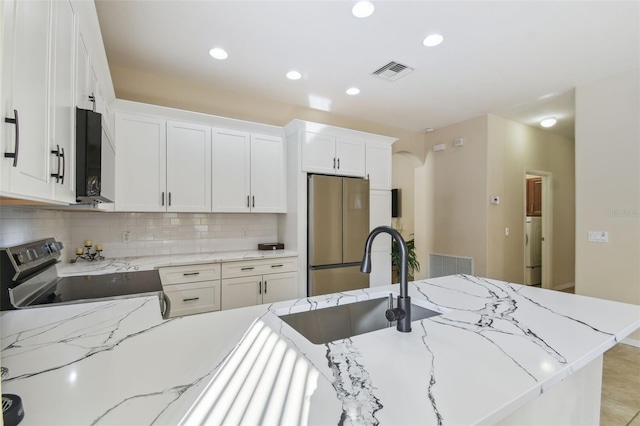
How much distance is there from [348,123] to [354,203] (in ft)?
4.79

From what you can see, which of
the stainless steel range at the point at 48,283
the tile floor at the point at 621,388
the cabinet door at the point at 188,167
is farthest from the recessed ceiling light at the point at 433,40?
the tile floor at the point at 621,388

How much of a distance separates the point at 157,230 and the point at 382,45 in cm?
286

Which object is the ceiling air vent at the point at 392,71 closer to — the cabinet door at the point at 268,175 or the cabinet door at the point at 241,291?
the cabinet door at the point at 268,175

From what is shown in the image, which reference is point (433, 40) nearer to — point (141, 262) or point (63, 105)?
point (63, 105)

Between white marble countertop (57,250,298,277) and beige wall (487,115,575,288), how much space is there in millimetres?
3165

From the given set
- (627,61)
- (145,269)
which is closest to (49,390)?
(145,269)

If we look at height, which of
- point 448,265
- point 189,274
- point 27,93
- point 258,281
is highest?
point 27,93

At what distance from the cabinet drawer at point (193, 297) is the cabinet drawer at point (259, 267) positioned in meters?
0.16

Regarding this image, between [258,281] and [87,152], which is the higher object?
[87,152]

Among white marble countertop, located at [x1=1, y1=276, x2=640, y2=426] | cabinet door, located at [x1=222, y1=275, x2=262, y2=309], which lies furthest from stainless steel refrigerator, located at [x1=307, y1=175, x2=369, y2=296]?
white marble countertop, located at [x1=1, y1=276, x2=640, y2=426]

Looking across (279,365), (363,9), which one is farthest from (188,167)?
(279,365)

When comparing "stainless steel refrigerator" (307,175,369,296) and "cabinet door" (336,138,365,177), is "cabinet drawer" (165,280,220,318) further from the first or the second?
"cabinet door" (336,138,365,177)

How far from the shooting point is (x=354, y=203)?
361 centimetres

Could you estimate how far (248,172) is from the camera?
3355 millimetres
